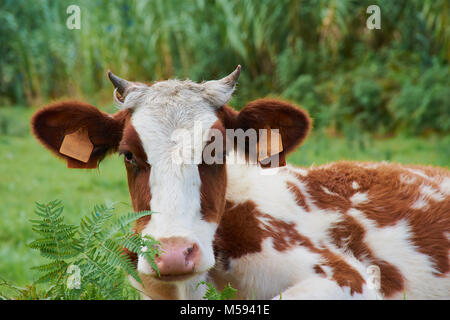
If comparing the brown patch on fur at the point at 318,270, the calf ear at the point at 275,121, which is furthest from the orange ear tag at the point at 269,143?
the brown patch on fur at the point at 318,270

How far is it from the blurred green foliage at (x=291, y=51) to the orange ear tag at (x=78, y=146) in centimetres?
804

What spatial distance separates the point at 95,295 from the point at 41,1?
11948 millimetres

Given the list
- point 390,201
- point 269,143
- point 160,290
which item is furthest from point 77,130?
point 390,201

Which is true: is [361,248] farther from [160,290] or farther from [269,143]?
[160,290]

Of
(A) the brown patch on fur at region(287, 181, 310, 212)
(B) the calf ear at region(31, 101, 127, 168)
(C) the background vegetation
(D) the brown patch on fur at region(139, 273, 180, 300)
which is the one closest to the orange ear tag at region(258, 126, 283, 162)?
(A) the brown patch on fur at region(287, 181, 310, 212)

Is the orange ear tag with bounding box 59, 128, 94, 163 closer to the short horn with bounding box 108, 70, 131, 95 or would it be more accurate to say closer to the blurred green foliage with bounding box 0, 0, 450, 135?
the short horn with bounding box 108, 70, 131, 95

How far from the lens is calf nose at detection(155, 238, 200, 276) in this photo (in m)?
2.87

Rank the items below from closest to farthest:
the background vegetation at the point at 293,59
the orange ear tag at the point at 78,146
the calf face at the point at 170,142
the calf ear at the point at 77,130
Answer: the calf face at the point at 170,142, the calf ear at the point at 77,130, the orange ear tag at the point at 78,146, the background vegetation at the point at 293,59

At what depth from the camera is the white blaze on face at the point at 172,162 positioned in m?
3.10

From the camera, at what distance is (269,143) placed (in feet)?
13.1

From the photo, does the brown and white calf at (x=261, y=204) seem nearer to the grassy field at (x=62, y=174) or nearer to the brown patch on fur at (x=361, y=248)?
the brown patch on fur at (x=361, y=248)

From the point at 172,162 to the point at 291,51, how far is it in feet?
32.8

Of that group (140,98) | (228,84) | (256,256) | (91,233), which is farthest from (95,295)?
(228,84)

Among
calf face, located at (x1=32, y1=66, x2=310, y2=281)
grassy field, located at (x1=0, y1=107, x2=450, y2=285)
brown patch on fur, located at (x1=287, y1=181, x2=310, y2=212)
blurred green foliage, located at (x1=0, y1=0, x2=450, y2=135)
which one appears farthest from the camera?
blurred green foliage, located at (x1=0, y1=0, x2=450, y2=135)
